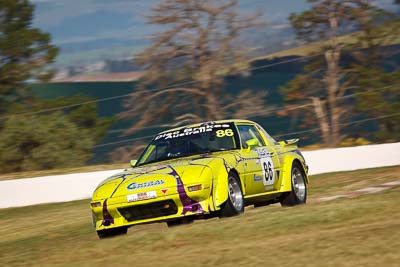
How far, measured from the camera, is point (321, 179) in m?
24.6

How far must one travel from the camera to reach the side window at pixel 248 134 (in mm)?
13938

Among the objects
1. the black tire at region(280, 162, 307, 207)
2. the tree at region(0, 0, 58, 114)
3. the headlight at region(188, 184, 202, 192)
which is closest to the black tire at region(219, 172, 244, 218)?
the headlight at region(188, 184, 202, 192)

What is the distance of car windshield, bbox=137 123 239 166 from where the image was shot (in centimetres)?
1358

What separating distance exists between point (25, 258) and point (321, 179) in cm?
1432

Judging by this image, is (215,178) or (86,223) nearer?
(215,178)

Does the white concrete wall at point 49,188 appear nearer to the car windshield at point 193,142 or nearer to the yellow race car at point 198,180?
the yellow race car at point 198,180

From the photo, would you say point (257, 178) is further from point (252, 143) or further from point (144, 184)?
point (144, 184)

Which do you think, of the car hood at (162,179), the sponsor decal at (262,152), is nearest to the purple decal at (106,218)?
the car hood at (162,179)

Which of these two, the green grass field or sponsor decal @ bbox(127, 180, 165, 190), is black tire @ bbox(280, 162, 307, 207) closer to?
the green grass field

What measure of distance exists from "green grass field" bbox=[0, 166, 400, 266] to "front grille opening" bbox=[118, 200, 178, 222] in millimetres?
439

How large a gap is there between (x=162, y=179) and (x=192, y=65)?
121ft

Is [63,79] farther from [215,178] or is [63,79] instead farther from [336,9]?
[215,178]

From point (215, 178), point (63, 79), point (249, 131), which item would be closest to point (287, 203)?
point (249, 131)

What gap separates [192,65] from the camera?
161 feet
